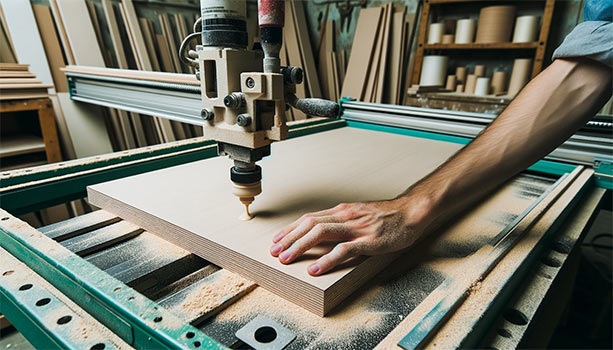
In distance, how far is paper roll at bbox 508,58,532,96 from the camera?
2.92 meters

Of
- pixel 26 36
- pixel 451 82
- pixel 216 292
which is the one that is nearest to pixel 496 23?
pixel 451 82

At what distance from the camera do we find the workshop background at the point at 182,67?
6.81 feet

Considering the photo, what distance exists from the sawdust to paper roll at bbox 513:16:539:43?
319cm

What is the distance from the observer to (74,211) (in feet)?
8.05

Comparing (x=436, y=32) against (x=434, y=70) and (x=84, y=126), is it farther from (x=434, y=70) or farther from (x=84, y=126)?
(x=84, y=126)

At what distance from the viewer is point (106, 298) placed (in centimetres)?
53

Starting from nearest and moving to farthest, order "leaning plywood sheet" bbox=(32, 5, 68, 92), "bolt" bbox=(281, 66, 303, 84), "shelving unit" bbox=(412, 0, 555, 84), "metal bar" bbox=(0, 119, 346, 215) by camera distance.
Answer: "bolt" bbox=(281, 66, 303, 84) → "metal bar" bbox=(0, 119, 346, 215) → "leaning plywood sheet" bbox=(32, 5, 68, 92) → "shelving unit" bbox=(412, 0, 555, 84)

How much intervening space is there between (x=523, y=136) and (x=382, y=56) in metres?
3.14

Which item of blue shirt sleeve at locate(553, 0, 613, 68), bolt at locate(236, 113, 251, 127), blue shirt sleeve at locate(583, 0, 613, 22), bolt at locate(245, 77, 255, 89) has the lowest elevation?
bolt at locate(236, 113, 251, 127)

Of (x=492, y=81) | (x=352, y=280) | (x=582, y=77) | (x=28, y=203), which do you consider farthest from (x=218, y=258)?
(x=492, y=81)

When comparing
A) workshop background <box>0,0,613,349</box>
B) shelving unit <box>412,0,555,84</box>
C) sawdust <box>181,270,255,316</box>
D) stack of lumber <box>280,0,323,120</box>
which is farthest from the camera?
stack of lumber <box>280,0,323,120</box>

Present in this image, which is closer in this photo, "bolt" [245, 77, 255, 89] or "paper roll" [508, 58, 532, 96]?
"bolt" [245, 77, 255, 89]

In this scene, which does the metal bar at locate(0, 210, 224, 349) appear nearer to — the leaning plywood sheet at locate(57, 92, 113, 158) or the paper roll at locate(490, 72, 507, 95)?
the leaning plywood sheet at locate(57, 92, 113, 158)

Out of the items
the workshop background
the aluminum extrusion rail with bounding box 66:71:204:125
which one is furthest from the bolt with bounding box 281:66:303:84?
the workshop background
